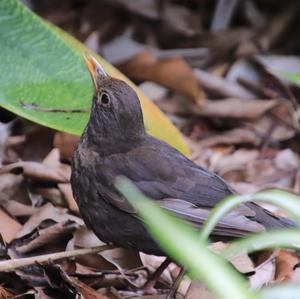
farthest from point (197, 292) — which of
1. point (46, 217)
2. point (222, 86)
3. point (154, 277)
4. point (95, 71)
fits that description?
point (222, 86)

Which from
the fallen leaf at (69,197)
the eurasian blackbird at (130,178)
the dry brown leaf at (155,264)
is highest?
the eurasian blackbird at (130,178)

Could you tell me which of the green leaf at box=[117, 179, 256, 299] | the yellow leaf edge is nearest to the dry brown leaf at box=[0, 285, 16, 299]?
the yellow leaf edge

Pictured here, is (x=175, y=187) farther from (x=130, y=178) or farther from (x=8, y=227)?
(x=8, y=227)

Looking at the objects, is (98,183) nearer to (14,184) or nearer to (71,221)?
(71,221)

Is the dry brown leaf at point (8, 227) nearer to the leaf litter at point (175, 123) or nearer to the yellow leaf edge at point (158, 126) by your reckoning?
the leaf litter at point (175, 123)

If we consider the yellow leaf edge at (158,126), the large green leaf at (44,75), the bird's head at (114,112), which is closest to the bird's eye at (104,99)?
the bird's head at (114,112)

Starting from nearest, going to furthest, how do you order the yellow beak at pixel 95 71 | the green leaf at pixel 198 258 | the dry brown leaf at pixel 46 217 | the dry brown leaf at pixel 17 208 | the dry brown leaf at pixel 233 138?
the green leaf at pixel 198 258 < the yellow beak at pixel 95 71 < the dry brown leaf at pixel 46 217 < the dry brown leaf at pixel 17 208 < the dry brown leaf at pixel 233 138
